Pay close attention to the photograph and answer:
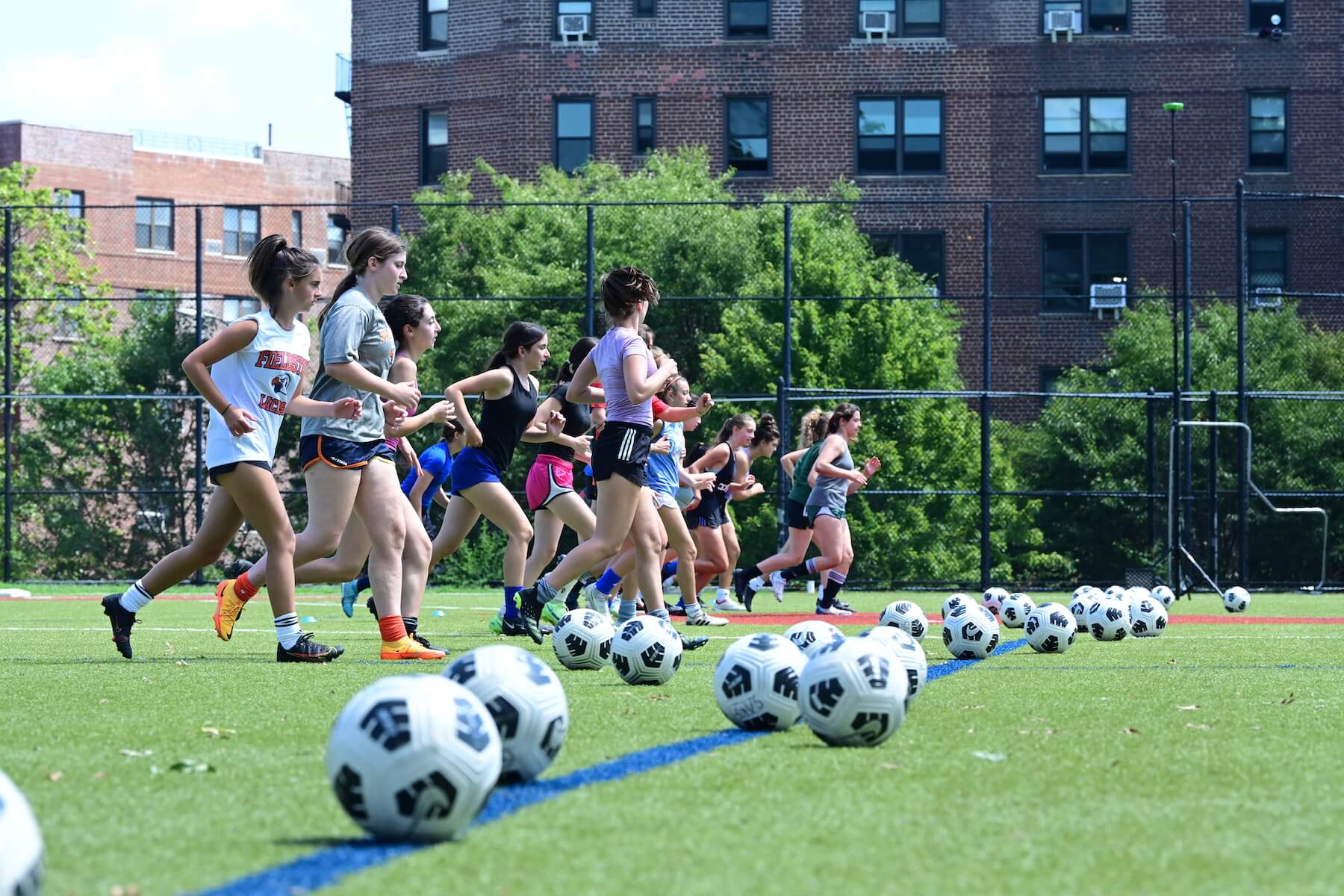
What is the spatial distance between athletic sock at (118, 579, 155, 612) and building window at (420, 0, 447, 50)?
30682 millimetres

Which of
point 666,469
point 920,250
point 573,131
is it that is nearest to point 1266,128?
point 920,250

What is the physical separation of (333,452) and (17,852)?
6.02 m

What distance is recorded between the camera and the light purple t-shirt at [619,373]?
32.1 ft

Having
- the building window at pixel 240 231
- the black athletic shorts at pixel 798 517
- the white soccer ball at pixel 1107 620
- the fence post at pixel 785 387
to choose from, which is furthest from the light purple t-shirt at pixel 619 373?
the building window at pixel 240 231

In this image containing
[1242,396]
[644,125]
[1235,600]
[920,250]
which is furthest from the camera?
[644,125]

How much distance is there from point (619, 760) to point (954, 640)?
515cm

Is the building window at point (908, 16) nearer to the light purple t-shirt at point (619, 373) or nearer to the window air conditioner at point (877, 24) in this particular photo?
the window air conditioner at point (877, 24)

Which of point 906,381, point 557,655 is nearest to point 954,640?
point 557,655

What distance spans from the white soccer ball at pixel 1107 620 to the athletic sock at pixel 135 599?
255 inches

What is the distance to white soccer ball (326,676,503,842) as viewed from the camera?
3.86 m

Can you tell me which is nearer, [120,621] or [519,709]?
[519,709]

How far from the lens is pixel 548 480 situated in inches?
453

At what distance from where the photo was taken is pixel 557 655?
8922 millimetres

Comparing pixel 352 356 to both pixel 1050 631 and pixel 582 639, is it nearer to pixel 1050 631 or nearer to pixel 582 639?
pixel 582 639
